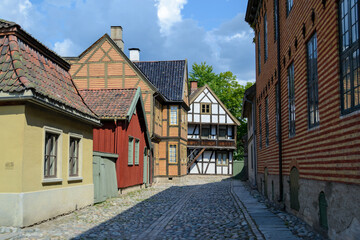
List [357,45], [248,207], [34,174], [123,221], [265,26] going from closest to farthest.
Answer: [357,45]
[34,174]
[123,221]
[248,207]
[265,26]

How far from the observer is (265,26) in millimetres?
16953

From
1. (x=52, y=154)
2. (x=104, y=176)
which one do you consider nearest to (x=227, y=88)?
(x=104, y=176)

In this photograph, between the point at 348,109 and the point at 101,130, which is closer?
the point at 348,109

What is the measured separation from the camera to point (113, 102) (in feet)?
59.8

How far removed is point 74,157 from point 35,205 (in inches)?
116

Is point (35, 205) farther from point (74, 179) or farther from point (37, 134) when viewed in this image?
point (74, 179)

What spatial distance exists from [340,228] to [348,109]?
72.2 inches

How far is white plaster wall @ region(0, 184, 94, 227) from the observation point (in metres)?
8.41

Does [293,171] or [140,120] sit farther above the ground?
[140,120]

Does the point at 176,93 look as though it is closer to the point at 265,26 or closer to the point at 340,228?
the point at 265,26


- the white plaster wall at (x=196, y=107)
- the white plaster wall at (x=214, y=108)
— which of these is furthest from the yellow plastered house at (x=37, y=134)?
the white plaster wall at (x=214, y=108)

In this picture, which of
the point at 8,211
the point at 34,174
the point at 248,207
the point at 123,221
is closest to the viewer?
the point at 8,211

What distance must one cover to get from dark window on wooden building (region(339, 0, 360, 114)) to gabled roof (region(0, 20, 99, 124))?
593cm

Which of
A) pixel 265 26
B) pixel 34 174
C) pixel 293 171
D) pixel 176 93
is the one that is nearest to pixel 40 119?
pixel 34 174
